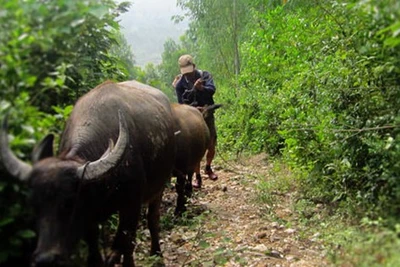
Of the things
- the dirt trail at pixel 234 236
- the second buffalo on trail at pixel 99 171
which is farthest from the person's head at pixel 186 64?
the second buffalo on trail at pixel 99 171

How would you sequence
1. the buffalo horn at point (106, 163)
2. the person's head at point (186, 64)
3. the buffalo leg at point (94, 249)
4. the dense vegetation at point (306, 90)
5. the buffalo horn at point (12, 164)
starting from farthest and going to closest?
the person's head at point (186, 64)
the buffalo leg at point (94, 249)
the buffalo horn at point (106, 163)
the buffalo horn at point (12, 164)
the dense vegetation at point (306, 90)

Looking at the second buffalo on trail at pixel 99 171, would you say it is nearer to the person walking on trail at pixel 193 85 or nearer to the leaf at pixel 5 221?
the leaf at pixel 5 221

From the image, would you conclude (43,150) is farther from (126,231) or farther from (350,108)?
(350,108)

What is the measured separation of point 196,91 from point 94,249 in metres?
5.16

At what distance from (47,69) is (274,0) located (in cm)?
911

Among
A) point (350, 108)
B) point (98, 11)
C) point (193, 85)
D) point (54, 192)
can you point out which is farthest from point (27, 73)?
point (193, 85)

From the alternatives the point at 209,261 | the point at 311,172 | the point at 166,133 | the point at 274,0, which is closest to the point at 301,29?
the point at 274,0

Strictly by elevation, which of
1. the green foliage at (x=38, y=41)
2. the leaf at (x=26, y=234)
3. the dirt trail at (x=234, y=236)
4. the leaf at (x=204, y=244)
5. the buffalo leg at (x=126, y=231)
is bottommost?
the dirt trail at (x=234, y=236)

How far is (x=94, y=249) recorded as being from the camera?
3.88 metres

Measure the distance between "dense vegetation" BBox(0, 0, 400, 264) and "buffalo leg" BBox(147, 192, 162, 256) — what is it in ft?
4.72

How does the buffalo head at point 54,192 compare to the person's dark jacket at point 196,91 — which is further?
the person's dark jacket at point 196,91

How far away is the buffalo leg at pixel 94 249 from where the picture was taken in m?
3.82

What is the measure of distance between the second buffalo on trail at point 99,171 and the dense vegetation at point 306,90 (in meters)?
0.14

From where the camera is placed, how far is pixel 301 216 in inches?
235
